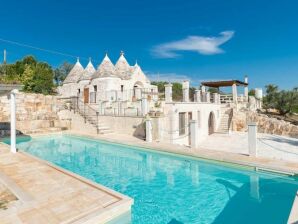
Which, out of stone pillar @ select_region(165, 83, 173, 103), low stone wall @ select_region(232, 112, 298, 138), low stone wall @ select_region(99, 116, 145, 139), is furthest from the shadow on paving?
low stone wall @ select_region(232, 112, 298, 138)

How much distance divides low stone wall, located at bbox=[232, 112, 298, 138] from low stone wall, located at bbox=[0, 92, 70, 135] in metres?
18.9

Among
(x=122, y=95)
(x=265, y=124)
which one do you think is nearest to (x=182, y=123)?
(x=122, y=95)

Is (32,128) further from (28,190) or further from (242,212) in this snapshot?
(242,212)

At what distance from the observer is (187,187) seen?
6891mm

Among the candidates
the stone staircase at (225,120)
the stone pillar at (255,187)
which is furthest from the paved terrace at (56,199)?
the stone staircase at (225,120)

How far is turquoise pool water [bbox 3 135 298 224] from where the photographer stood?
5.13 meters

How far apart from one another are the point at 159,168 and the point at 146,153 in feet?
8.29

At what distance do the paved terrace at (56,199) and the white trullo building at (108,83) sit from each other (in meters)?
14.9

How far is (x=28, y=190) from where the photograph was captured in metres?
5.58

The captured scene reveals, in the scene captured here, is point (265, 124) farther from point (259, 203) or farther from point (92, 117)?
point (259, 203)

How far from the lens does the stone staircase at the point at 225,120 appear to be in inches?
986

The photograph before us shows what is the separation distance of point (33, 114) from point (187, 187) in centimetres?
1899

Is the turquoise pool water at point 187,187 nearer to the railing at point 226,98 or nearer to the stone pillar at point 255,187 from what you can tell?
the stone pillar at point 255,187

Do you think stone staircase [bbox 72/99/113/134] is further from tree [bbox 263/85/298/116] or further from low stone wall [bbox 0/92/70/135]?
tree [bbox 263/85/298/116]
